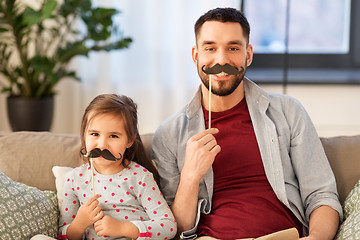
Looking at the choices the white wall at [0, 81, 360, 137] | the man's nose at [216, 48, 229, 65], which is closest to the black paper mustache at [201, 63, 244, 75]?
the man's nose at [216, 48, 229, 65]

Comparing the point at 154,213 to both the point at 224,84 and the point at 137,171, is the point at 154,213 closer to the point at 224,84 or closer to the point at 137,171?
the point at 137,171

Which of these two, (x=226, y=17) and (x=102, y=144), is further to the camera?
(x=226, y=17)

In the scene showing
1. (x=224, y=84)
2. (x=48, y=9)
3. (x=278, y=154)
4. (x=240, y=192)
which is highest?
(x=48, y=9)

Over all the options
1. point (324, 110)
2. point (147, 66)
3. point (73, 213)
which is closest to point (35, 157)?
point (73, 213)

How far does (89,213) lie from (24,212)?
0.21 metres

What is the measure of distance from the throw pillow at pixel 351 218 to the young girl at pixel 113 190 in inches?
21.7

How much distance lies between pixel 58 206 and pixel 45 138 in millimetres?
346

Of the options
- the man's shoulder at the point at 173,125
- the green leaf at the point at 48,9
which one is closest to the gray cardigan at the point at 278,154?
the man's shoulder at the point at 173,125

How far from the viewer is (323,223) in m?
1.88

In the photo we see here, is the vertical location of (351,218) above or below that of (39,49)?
below

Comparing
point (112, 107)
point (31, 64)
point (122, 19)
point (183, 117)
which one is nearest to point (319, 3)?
point (122, 19)

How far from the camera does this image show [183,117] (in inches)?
83.4

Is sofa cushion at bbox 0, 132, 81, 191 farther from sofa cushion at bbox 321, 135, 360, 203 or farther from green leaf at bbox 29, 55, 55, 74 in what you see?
green leaf at bbox 29, 55, 55, 74

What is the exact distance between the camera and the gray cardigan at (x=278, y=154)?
1986 millimetres
